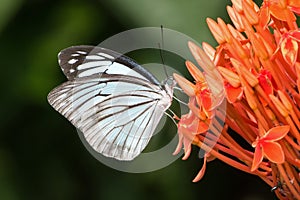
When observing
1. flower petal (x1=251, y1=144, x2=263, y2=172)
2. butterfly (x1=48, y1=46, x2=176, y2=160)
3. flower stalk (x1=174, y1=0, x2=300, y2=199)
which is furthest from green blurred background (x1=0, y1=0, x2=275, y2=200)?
flower petal (x1=251, y1=144, x2=263, y2=172)

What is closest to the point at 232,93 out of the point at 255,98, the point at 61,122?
the point at 255,98

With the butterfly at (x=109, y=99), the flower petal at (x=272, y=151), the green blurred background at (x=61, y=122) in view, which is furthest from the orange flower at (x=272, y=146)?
the green blurred background at (x=61, y=122)

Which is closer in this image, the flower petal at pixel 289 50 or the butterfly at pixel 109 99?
the flower petal at pixel 289 50

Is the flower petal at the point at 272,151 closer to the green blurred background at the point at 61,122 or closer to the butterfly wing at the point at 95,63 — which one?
the butterfly wing at the point at 95,63

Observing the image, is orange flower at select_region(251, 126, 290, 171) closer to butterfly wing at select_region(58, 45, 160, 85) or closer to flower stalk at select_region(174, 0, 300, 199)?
flower stalk at select_region(174, 0, 300, 199)

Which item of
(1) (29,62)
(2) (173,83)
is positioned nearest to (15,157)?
(1) (29,62)

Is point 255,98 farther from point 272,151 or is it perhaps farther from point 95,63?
point 95,63

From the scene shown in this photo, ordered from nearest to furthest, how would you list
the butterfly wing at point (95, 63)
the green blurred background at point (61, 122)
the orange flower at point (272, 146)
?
1. the orange flower at point (272, 146)
2. the butterfly wing at point (95, 63)
3. the green blurred background at point (61, 122)
